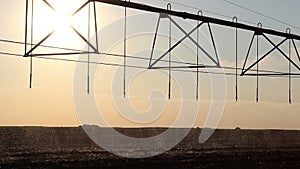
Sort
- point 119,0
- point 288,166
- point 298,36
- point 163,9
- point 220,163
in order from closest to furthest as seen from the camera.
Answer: point 119,0, point 163,9, point 298,36, point 288,166, point 220,163

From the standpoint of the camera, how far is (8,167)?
29266mm

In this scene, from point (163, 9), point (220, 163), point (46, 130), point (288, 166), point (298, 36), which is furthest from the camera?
point (46, 130)

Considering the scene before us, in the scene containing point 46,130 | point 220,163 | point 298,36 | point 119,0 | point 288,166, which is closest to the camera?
point 119,0

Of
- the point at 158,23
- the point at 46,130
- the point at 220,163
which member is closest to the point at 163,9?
the point at 158,23

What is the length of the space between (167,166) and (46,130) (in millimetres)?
41750

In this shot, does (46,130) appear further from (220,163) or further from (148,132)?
(220,163)

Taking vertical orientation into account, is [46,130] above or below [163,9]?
below

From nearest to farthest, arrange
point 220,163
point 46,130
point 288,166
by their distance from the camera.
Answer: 1. point 288,166
2. point 220,163
3. point 46,130

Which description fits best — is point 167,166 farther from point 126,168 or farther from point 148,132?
point 148,132

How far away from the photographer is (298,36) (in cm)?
2794

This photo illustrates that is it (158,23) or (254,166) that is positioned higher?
(158,23)

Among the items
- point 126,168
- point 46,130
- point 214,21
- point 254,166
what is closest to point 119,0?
point 214,21

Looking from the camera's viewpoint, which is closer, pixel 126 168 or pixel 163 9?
pixel 163 9

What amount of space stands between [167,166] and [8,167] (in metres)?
5.94
